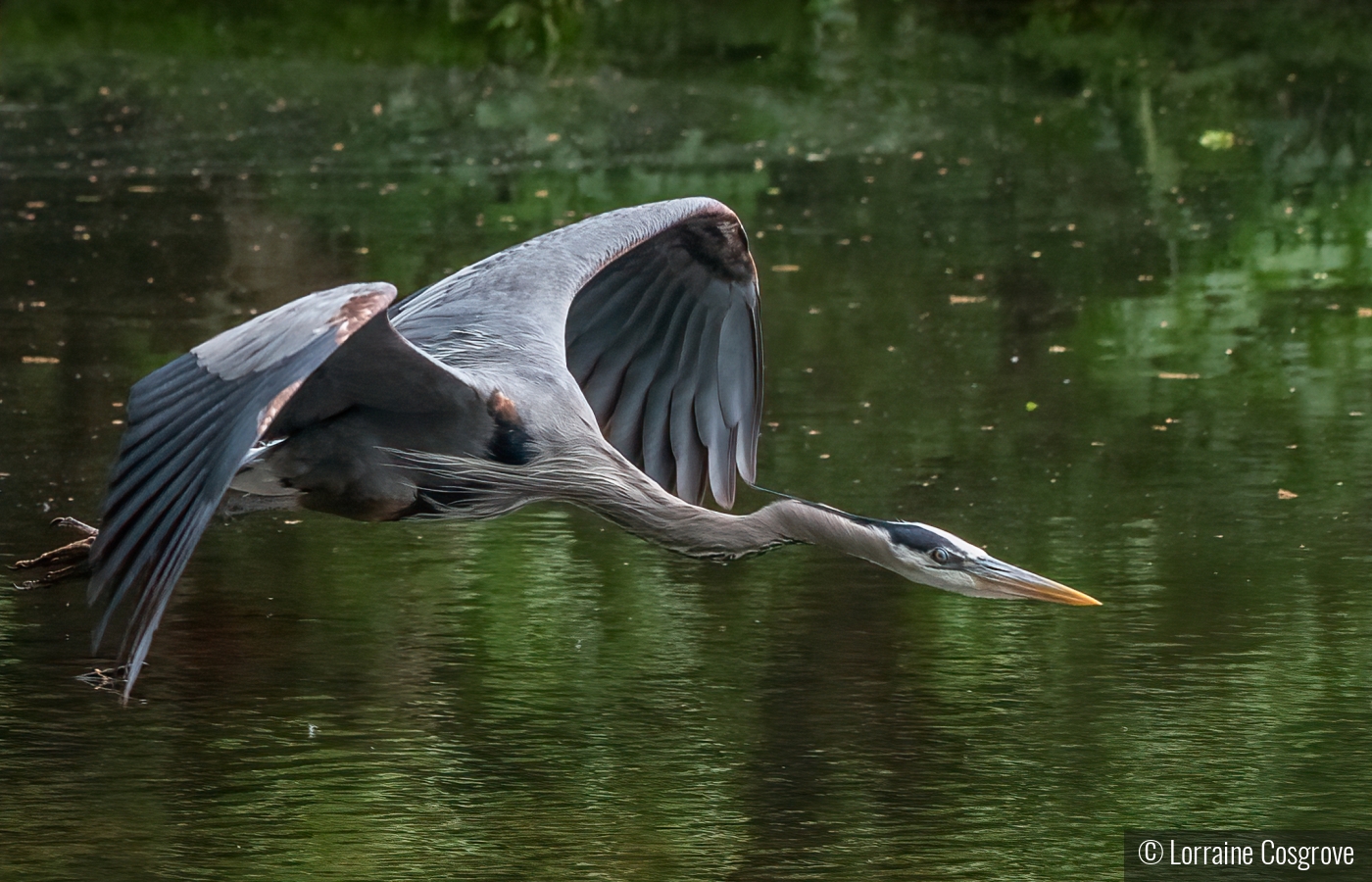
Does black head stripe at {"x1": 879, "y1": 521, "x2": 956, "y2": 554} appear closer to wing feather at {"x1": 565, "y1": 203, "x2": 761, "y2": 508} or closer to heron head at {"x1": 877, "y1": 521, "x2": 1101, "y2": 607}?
heron head at {"x1": 877, "y1": 521, "x2": 1101, "y2": 607}

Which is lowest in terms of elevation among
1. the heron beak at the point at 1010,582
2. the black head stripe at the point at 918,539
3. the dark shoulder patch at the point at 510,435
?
the heron beak at the point at 1010,582

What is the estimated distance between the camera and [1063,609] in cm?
724

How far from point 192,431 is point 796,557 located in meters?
2.95

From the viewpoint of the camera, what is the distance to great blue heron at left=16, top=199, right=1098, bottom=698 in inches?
206

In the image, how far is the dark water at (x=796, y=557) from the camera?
554 centimetres

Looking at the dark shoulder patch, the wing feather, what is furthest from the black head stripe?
the wing feather

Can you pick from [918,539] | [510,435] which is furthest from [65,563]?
[918,539]

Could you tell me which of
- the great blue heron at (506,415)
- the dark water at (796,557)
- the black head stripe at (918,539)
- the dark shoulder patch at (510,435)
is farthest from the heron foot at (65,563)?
the black head stripe at (918,539)

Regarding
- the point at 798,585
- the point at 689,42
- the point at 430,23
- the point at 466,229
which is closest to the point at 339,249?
the point at 466,229

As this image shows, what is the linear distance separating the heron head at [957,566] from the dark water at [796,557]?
1.80 feet

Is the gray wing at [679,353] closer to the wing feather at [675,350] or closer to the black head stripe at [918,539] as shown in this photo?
the wing feather at [675,350]

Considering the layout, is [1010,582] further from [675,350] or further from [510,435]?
[675,350]

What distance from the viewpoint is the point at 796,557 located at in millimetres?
7832

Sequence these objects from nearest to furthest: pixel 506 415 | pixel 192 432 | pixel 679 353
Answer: pixel 192 432
pixel 506 415
pixel 679 353
